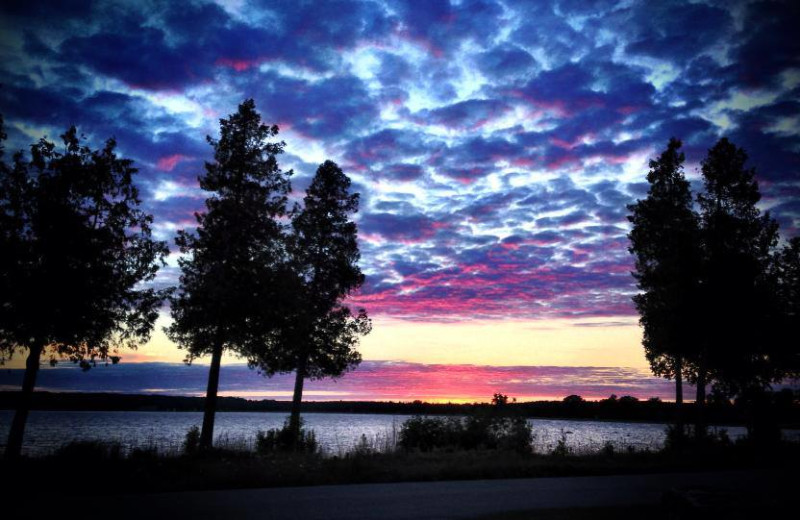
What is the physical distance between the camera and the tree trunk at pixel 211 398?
2033 cm

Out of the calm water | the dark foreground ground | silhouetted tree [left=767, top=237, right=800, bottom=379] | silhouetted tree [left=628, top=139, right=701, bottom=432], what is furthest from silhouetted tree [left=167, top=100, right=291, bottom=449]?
silhouetted tree [left=767, top=237, right=800, bottom=379]

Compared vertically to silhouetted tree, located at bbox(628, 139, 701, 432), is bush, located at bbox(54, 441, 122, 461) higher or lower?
lower

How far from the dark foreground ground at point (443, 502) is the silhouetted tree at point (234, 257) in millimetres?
10702

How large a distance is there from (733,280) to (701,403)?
6.65 metres

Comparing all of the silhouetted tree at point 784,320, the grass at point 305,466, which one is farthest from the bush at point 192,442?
the silhouetted tree at point 784,320

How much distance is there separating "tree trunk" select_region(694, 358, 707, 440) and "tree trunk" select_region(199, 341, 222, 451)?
75.4 ft

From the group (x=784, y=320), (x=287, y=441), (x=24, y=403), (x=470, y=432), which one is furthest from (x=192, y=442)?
(x=784, y=320)

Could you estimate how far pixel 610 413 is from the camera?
82438 mm

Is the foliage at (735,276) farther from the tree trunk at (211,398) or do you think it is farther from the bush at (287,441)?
the tree trunk at (211,398)

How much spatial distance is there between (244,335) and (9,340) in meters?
8.54

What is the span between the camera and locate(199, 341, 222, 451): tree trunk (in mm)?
20328

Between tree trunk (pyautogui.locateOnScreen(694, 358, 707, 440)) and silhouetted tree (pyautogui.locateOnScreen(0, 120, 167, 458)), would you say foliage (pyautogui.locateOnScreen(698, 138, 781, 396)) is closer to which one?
tree trunk (pyautogui.locateOnScreen(694, 358, 707, 440))

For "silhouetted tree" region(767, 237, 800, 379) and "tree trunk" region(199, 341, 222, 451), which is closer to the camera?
"tree trunk" region(199, 341, 222, 451)

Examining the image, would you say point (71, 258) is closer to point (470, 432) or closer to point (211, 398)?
point (211, 398)
